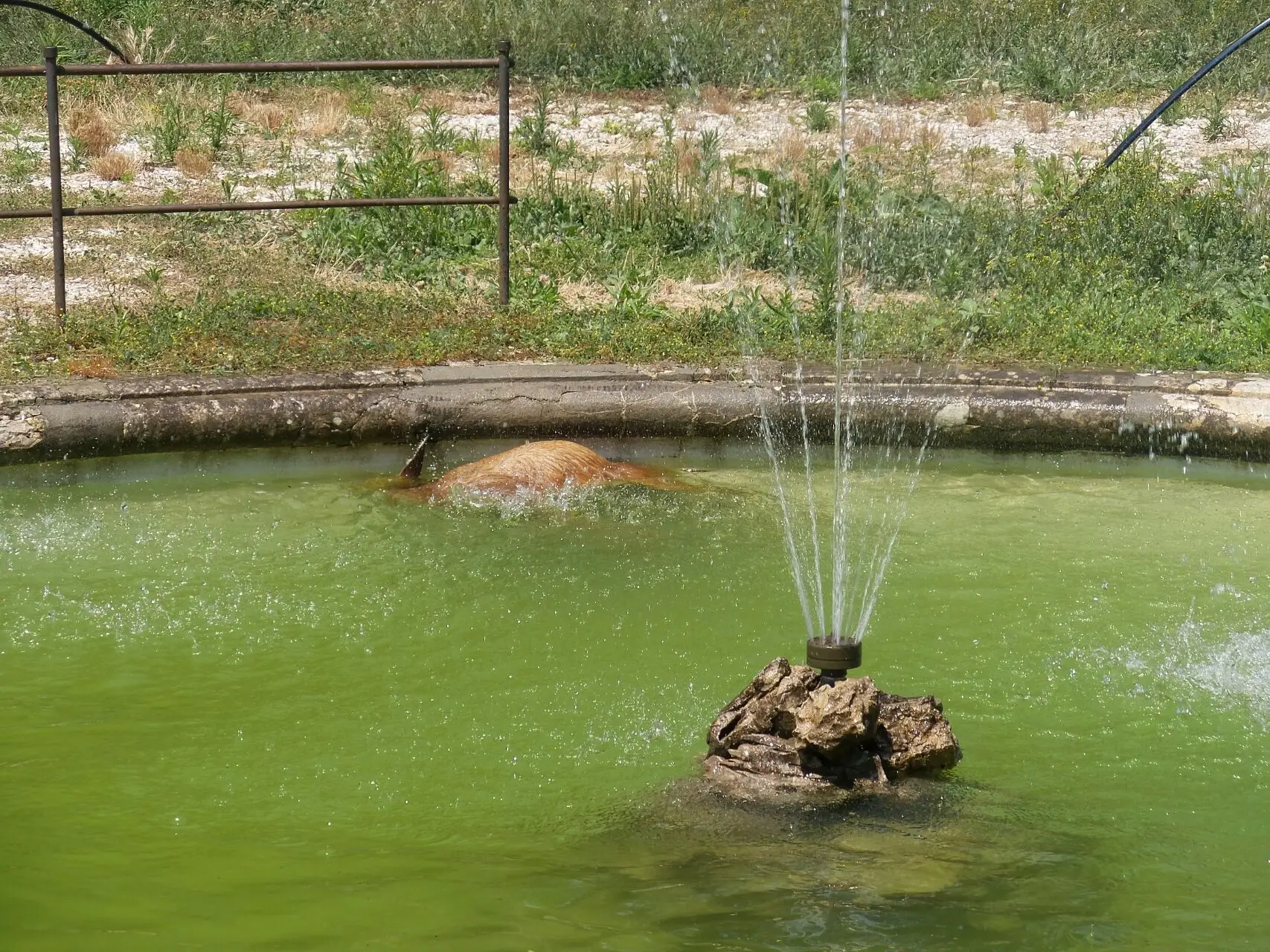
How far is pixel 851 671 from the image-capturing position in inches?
A: 211

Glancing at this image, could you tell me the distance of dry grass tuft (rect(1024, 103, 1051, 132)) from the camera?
14.0m

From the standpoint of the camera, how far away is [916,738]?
14.6ft

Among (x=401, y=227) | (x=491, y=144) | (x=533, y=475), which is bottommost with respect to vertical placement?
(x=533, y=475)

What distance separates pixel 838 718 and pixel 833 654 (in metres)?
0.17

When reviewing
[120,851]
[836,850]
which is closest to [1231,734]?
[836,850]

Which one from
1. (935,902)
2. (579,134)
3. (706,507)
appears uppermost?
(579,134)

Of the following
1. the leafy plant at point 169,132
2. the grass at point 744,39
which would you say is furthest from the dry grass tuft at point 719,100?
the leafy plant at point 169,132

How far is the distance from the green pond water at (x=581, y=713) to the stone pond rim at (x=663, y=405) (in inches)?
5.5

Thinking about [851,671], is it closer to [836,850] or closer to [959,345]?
[836,850]

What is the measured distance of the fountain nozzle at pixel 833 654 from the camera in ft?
14.3

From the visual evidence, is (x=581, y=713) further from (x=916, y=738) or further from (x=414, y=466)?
(x=414, y=466)

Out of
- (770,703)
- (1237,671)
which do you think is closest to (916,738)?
(770,703)

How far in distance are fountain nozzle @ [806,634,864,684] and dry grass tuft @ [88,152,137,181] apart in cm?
846

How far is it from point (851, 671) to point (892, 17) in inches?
539
